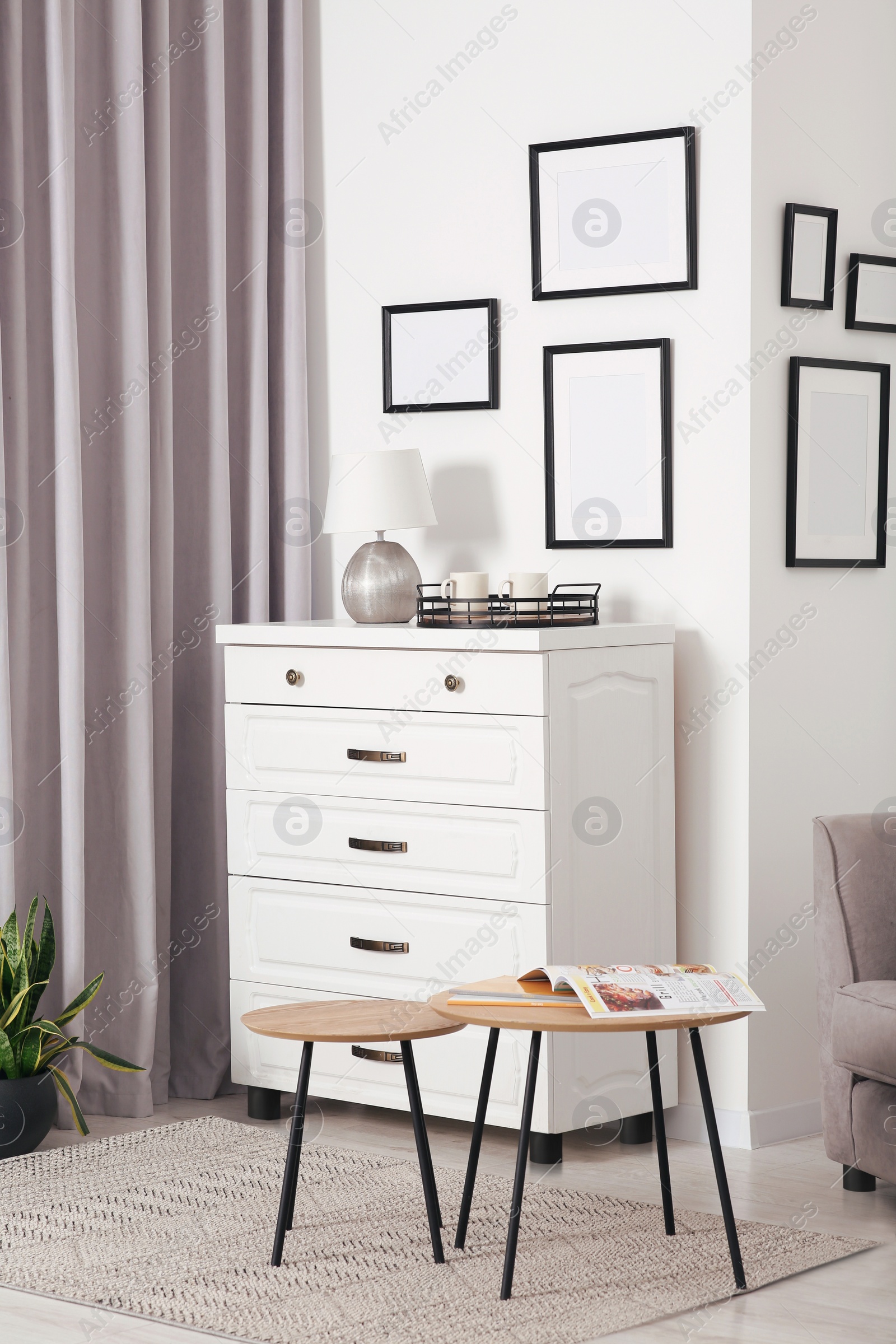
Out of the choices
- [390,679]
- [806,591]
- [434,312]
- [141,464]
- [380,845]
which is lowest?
[380,845]

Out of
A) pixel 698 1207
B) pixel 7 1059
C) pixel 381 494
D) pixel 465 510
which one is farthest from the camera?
pixel 465 510

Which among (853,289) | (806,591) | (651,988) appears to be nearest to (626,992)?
Result: (651,988)

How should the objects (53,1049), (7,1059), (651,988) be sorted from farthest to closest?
(53,1049)
(7,1059)
(651,988)

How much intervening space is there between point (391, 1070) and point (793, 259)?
201 cm

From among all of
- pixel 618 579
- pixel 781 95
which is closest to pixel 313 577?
→ pixel 618 579

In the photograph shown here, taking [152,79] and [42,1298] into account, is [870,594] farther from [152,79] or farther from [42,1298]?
[42,1298]

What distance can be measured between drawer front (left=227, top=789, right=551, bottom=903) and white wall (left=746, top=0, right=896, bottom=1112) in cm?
56

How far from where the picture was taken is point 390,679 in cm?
351

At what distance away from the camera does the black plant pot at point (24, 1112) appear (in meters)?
3.37

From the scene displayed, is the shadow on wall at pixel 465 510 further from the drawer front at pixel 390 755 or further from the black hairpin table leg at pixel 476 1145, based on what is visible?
the black hairpin table leg at pixel 476 1145

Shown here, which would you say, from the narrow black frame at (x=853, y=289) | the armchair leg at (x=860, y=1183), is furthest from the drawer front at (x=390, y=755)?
the narrow black frame at (x=853, y=289)

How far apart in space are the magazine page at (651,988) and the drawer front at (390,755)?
66cm

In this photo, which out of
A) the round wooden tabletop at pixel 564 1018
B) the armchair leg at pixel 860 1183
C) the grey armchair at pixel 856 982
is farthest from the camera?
the armchair leg at pixel 860 1183

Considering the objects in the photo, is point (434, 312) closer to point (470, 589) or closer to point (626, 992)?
point (470, 589)
